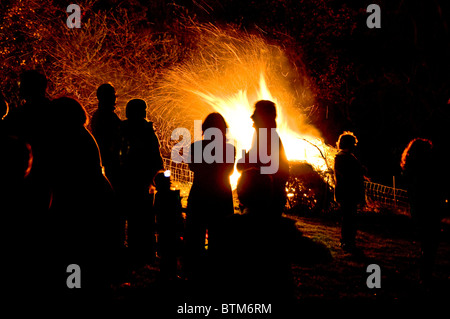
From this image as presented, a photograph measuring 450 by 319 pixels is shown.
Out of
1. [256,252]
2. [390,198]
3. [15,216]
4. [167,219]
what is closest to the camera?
[256,252]

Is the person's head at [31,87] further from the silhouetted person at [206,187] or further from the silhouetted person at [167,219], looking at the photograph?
the silhouetted person at [206,187]

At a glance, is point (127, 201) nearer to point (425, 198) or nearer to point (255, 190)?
point (255, 190)

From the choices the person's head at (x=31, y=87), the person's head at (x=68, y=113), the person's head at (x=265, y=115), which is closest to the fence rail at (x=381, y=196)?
the person's head at (x=31, y=87)

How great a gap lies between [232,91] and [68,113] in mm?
9492

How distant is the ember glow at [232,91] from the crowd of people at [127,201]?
526 centimetres

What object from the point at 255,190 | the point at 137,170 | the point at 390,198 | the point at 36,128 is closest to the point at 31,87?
the point at 36,128

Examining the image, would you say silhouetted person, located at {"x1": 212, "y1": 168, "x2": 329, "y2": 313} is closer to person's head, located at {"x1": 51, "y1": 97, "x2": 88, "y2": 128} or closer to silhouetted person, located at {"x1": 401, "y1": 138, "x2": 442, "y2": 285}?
person's head, located at {"x1": 51, "y1": 97, "x2": 88, "y2": 128}

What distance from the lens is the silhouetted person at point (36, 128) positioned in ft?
10.0

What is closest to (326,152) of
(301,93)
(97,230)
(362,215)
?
(362,215)

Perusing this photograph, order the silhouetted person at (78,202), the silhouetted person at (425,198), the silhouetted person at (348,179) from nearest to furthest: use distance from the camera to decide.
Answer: the silhouetted person at (78,202) < the silhouetted person at (425,198) < the silhouetted person at (348,179)

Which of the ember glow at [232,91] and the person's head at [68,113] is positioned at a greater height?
the ember glow at [232,91]

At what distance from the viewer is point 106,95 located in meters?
5.30
